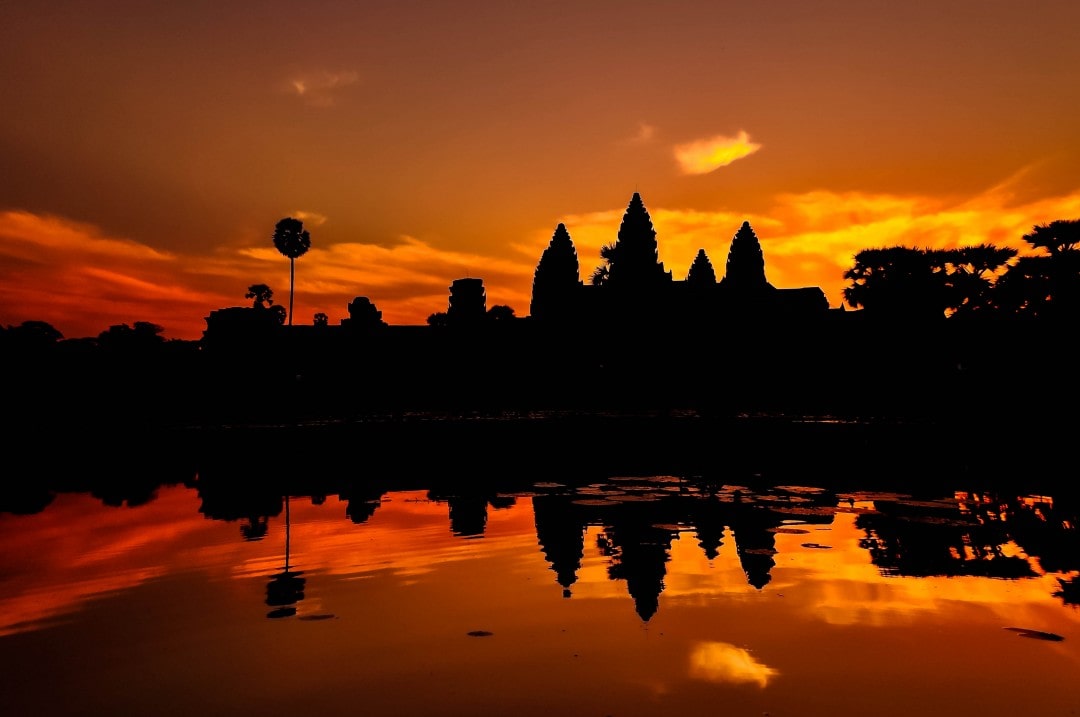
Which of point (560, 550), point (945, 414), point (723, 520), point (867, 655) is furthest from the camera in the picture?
point (945, 414)

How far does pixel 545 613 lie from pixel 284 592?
252cm

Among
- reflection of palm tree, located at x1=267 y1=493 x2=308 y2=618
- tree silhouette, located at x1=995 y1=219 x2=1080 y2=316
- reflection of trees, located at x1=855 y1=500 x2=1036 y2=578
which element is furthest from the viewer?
tree silhouette, located at x1=995 y1=219 x2=1080 y2=316

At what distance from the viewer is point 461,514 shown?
11234 millimetres

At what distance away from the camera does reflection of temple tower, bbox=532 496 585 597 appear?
7.62 meters

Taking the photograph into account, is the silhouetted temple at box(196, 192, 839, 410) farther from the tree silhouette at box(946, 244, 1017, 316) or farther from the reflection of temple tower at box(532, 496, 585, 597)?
the reflection of temple tower at box(532, 496, 585, 597)

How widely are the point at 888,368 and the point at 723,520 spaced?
165 feet

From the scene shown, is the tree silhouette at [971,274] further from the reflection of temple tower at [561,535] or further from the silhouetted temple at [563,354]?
the reflection of temple tower at [561,535]

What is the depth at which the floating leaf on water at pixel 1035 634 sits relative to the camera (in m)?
5.42

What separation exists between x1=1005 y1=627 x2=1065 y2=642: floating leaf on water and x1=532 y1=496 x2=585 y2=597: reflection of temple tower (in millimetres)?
3607

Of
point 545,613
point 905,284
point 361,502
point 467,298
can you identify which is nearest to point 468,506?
point 361,502

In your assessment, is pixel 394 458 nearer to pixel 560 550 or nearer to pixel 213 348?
pixel 560 550

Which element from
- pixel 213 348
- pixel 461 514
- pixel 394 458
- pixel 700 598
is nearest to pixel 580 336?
pixel 213 348

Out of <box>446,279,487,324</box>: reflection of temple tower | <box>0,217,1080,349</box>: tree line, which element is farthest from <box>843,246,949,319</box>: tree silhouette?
<box>446,279,487,324</box>: reflection of temple tower

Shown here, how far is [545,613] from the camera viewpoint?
615cm
